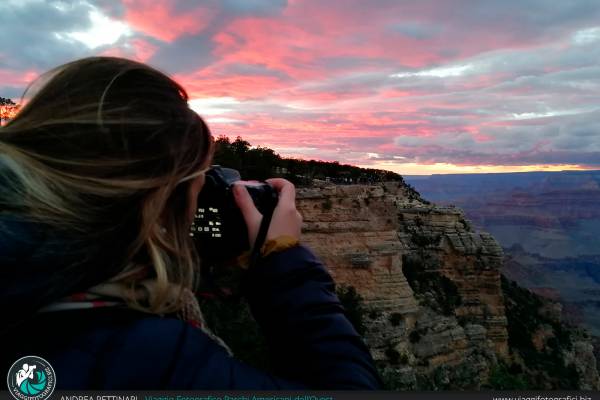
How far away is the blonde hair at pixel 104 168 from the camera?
91 centimetres

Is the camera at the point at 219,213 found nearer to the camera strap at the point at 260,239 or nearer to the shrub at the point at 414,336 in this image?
the camera strap at the point at 260,239

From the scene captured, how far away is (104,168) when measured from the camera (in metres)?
0.96

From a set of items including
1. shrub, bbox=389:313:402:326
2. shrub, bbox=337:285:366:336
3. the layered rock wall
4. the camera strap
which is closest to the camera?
the camera strap

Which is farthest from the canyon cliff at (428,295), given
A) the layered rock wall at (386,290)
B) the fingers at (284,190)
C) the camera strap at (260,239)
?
the camera strap at (260,239)

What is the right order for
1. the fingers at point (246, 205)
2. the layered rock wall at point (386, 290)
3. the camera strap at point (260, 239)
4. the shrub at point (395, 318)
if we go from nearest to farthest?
the camera strap at point (260, 239)
the fingers at point (246, 205)
the layered rock wall at point (386, 290)
the shrub at point (395, 318)

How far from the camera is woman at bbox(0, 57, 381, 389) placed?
2.87 feet

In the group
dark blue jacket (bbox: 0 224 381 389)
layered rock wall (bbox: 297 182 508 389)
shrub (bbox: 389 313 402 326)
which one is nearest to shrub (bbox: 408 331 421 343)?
layered rock wall (bbox: 297 182 508 389)

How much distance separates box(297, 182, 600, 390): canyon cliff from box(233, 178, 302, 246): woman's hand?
28.7ft

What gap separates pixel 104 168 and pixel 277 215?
0.44 m

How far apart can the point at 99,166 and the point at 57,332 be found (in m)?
0.29

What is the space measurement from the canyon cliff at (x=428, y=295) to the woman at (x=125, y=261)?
8.87 m

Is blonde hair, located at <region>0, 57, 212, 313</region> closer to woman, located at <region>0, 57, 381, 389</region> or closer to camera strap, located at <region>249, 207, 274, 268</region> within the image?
woman, located at <region>0, 57, 381, 389</region>

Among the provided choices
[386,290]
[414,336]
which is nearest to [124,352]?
[414,336]

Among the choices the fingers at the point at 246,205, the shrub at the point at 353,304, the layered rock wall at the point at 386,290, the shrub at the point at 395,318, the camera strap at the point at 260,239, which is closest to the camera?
the camera strap at the point at 260,239
